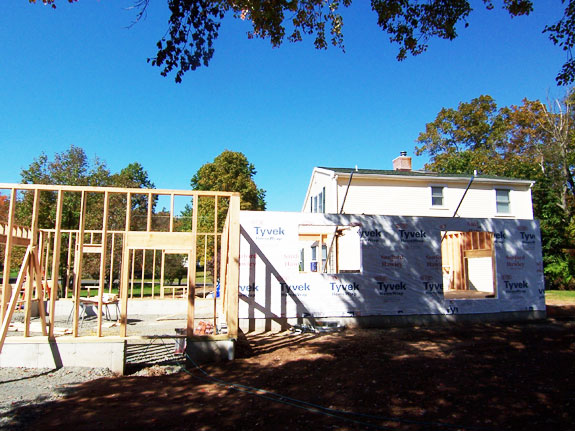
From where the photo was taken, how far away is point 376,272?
10.2 meters

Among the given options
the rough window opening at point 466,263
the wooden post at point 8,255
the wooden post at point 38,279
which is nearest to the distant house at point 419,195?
the rough window opening at point 466,263

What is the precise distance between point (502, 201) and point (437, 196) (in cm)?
353

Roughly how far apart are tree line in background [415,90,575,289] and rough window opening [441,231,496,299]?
17.4 feet

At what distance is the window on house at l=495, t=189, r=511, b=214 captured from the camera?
1992cm

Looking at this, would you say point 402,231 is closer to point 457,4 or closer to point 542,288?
point 542,288

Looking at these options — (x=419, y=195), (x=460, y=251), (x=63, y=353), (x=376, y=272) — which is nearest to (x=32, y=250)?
(x=63, y=353)

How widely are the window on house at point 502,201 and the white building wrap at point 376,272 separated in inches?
377

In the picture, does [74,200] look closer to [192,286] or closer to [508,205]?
[192,286]

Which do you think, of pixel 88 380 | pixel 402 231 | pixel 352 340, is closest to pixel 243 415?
pixel 88 380

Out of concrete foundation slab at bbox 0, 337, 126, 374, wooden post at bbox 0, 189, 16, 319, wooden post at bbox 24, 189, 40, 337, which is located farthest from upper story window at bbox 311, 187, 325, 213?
wooden post at bbox 0, 189, 16, 319

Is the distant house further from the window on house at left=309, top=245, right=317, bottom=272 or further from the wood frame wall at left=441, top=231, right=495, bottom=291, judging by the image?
the window on house at left=309, top=245, right=317, bottom=272

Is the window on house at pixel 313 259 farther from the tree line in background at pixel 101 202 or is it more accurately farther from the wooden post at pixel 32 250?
the wooden post at pixel 32 250

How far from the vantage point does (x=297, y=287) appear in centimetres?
991

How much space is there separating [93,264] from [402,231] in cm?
1547
